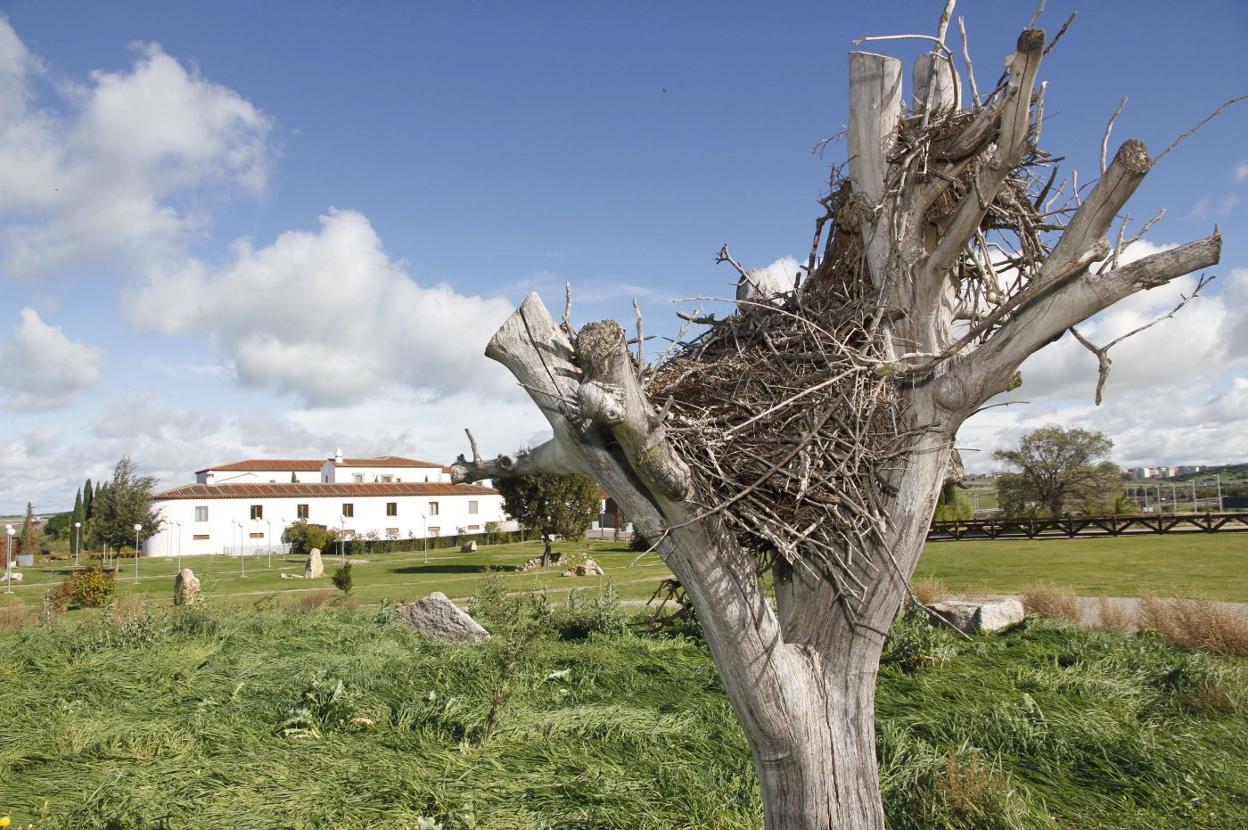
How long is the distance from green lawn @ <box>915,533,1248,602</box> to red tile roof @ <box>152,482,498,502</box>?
99.7 ft

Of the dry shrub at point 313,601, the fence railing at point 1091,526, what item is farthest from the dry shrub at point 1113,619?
the fence railing at point 1091,526

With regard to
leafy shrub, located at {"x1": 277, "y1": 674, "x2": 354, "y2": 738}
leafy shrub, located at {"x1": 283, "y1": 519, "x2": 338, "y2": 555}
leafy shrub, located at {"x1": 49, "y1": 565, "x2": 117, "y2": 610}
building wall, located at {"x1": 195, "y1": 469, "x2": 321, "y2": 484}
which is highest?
building wall, located at {"x1": 195, "y1": 469, "x2": 321, "y2": 484}

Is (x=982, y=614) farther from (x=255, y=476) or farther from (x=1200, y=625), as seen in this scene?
(x=255, y=476)

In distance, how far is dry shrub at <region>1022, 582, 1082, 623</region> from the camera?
41.9 ft

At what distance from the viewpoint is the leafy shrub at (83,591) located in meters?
19.0

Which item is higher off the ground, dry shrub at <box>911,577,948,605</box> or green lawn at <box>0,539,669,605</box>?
green lawn at <box>0,539,669,605</box>

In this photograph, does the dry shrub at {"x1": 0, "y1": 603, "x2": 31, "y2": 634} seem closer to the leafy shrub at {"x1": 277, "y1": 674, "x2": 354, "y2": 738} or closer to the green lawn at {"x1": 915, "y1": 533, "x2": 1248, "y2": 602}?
the leafy shrub at {"x1": 277, "y1": 674, "x2": 354, "y2": 738}

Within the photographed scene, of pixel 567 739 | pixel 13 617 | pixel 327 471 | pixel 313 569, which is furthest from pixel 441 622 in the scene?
pixel 327 471

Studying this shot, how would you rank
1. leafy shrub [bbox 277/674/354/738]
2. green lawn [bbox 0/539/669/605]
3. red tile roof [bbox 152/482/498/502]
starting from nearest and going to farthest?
leafy shrub [bbox 277/674/354/738]
green lawn [bbox 0/539/669/605]
red tile roof [bbox 152/482/498/502]

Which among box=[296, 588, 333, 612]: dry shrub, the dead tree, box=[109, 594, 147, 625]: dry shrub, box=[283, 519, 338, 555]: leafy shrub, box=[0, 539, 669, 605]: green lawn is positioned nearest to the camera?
the dead tree

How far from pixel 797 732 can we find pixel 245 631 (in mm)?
12348

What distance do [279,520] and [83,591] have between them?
104 feet

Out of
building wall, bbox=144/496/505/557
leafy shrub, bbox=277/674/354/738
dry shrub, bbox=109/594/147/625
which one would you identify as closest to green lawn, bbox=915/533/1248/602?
leafy shrub, bbox=277/674/354/738

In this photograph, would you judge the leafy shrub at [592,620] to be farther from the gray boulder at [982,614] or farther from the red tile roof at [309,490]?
the red tile roof at [309,490]
